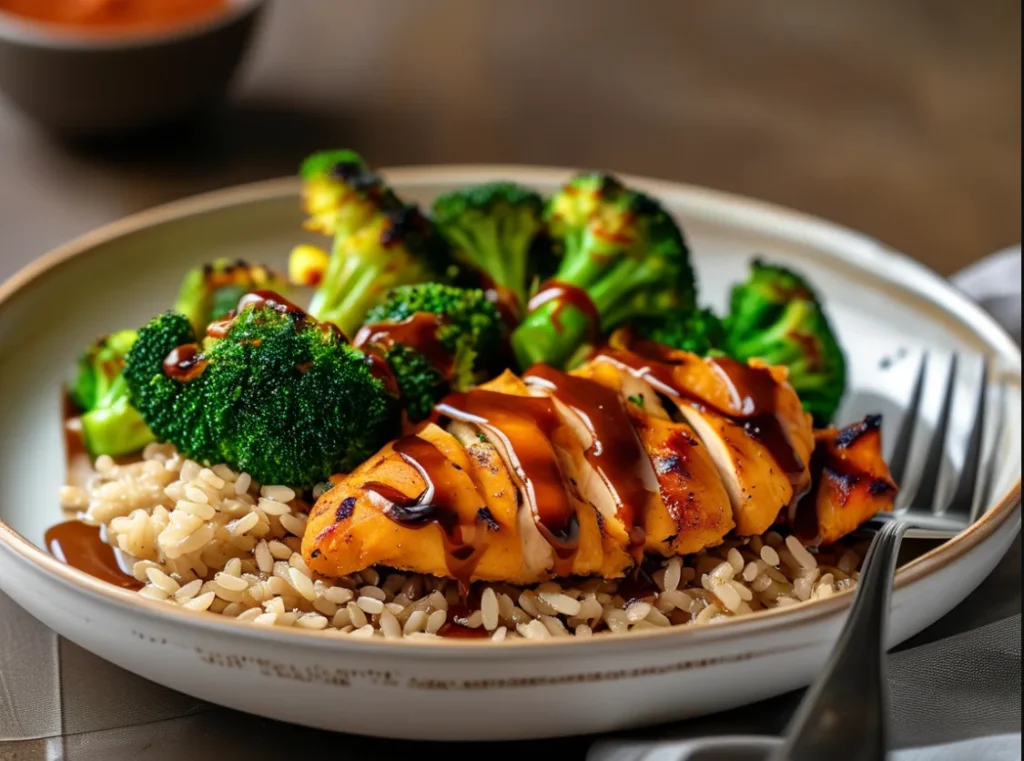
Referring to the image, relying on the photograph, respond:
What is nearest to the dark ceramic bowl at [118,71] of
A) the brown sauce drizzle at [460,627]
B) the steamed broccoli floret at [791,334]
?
the steamed broccoli floret at [791,334]

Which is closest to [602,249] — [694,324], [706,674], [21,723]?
[694,324]

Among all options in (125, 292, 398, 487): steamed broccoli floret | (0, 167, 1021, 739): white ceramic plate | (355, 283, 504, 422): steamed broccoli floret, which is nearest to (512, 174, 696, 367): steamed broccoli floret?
(355, 283, 504, 422): steamed broccoli floret

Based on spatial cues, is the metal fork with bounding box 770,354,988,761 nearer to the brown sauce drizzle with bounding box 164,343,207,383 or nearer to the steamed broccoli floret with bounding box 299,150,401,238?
the brown sauce drizzle with bounding box 164,343,207,383

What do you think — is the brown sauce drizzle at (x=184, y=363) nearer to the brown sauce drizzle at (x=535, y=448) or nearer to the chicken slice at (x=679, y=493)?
the brown sauce drizzle at (x=535, y=448)

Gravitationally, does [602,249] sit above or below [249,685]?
above

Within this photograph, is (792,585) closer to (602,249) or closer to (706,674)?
(706,674)
